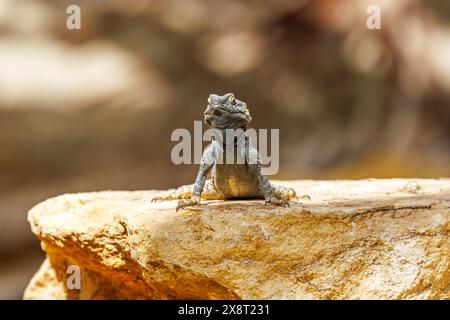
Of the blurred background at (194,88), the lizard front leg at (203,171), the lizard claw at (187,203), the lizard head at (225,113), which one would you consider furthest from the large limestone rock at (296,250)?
the blurred background at (194,88)

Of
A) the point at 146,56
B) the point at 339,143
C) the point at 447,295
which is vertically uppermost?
the point at 146,56

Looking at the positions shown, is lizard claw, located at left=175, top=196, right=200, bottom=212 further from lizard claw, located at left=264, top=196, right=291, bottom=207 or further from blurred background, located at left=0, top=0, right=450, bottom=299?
blurred background, located at left=0, top=0, right=450, bottom=299

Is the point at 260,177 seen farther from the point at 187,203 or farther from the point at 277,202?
the point at 187,203

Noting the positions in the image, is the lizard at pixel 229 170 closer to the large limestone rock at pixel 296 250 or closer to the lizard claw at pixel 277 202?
the lizard claw at pixel 277 202

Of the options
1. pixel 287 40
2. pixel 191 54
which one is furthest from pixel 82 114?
pixel 287 40

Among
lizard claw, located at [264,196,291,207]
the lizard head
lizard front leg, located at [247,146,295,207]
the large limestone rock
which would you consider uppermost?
the lizard head

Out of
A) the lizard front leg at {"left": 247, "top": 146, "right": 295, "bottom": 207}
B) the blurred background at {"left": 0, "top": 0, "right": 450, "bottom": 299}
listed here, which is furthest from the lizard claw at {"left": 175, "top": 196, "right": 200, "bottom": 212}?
the blurred background at {"left": 0, "top": 0, "right": 450, "bottom": 299}

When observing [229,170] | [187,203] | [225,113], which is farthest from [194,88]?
[187,203]

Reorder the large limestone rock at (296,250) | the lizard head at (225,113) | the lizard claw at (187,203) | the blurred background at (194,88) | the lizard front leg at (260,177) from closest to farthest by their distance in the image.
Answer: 1. the large limestone rock at (296,250)
2. the lizard claw at (187,203)
3. the lizard head at (225,113)
4. the lizard front leg at (260,177)
5. the blurred background at (194,88)

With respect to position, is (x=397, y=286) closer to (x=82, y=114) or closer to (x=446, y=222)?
(x=446, y=222)
